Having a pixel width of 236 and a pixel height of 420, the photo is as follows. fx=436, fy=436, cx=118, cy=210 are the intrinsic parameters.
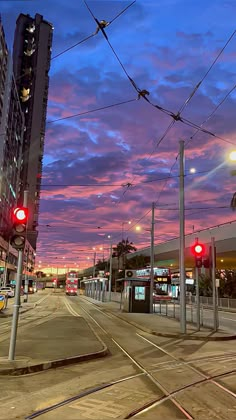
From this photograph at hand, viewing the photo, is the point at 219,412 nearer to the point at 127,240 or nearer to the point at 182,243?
the point at 182,243

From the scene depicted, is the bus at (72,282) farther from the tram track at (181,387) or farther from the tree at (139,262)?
the tram track at (181,387)

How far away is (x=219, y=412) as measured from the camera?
22.4 feet

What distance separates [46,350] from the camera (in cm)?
1271

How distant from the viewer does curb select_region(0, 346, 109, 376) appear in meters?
9.39

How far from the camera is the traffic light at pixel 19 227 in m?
10.5

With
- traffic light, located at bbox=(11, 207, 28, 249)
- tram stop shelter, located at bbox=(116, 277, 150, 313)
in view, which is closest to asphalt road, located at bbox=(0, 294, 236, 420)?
traffic light, located at bbox=(11, 207, 28, 249)

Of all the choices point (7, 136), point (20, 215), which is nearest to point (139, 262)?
point (7, 136)

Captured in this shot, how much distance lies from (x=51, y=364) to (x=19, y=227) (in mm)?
3394

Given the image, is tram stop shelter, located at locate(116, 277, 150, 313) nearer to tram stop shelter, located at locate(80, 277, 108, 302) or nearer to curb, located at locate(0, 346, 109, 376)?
curb, located at locate(0, 346, 109, 376)

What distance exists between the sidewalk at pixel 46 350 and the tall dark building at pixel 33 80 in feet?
449

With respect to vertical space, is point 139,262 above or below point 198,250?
above

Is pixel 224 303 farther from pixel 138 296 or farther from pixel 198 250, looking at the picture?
pixel 198 250

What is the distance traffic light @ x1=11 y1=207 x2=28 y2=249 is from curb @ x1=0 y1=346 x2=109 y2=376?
2.80m

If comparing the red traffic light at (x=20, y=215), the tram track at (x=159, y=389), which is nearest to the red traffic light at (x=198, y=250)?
the tram track at (x=159, y=389)
